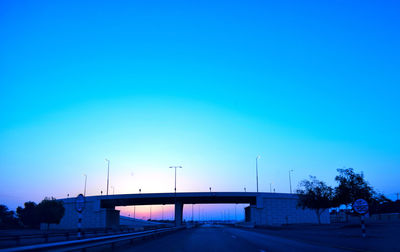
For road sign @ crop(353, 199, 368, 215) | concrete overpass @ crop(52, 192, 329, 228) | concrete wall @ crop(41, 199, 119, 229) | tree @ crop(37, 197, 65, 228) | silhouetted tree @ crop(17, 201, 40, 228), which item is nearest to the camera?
road sign @ crop(353, 199, 368, 215)

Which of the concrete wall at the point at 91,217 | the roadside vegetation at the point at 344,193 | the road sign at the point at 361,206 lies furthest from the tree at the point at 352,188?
the concrete wall at the point at 91,217

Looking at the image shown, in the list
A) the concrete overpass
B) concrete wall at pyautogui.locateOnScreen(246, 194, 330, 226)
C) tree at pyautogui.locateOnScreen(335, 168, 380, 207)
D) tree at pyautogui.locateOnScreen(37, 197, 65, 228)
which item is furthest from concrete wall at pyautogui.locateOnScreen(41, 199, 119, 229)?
tree at pyautogui.locateOnScreen(335, 168, 380, 207)

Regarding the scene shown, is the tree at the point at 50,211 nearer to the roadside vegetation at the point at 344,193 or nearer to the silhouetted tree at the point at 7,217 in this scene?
the silhouetted tree at the point at 7,217

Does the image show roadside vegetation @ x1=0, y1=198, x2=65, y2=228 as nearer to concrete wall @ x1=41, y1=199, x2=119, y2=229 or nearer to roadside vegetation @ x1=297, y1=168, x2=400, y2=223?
concrete wall @ x1=41, y1=199, x2=119, y2=229

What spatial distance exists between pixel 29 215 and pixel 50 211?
2115 cm

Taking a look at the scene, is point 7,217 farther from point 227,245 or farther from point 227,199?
point 227,245

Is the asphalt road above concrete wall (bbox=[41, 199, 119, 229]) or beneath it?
above

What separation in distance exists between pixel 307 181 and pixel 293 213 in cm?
3106

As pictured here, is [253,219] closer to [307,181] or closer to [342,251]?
[307,181]

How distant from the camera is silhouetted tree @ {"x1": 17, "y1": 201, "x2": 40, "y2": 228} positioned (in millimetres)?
102738

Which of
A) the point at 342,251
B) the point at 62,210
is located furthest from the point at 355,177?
the point at 62,210

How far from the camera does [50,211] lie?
92812mm

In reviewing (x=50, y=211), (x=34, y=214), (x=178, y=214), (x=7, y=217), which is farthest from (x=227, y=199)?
(x=7, y=217)

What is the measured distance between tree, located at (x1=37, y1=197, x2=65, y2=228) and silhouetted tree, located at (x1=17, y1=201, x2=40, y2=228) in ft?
8.79
